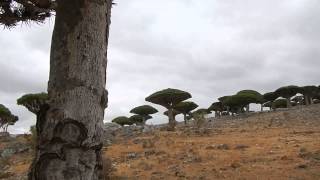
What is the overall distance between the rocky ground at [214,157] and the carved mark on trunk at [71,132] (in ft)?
30.2

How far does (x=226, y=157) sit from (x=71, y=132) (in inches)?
506

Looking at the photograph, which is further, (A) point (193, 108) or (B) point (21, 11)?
(A) point (193, 108)

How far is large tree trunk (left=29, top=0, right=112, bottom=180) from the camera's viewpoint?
3.68m

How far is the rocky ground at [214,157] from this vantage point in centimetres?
1331

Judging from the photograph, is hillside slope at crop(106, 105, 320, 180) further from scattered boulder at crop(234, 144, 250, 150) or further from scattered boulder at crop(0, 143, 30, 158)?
scattered boulder at crop(0, 143, 30, 158)

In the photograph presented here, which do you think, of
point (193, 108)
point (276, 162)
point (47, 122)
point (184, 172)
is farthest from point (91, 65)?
point (193, 108)

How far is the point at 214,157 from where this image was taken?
16172 mm

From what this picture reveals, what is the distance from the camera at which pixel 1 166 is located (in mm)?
A: 18797

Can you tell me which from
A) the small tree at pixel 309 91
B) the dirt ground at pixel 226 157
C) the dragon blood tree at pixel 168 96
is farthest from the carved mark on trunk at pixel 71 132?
the small tree at pixel 309 91

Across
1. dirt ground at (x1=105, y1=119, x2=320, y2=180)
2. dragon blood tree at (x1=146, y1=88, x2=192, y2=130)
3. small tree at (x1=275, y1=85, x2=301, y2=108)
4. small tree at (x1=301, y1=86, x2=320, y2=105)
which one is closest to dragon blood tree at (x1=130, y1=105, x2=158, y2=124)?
dragon blood tree at (x1=146, y1=88, x2=192, y2=130)

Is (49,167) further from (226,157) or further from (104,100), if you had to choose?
(226,157)

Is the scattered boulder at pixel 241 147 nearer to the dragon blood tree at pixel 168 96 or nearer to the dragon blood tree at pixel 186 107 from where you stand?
the dragon blood tree at pixel 168 96

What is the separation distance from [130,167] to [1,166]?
5.89 meters

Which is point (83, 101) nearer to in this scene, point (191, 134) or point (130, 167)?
point (130, 167)
